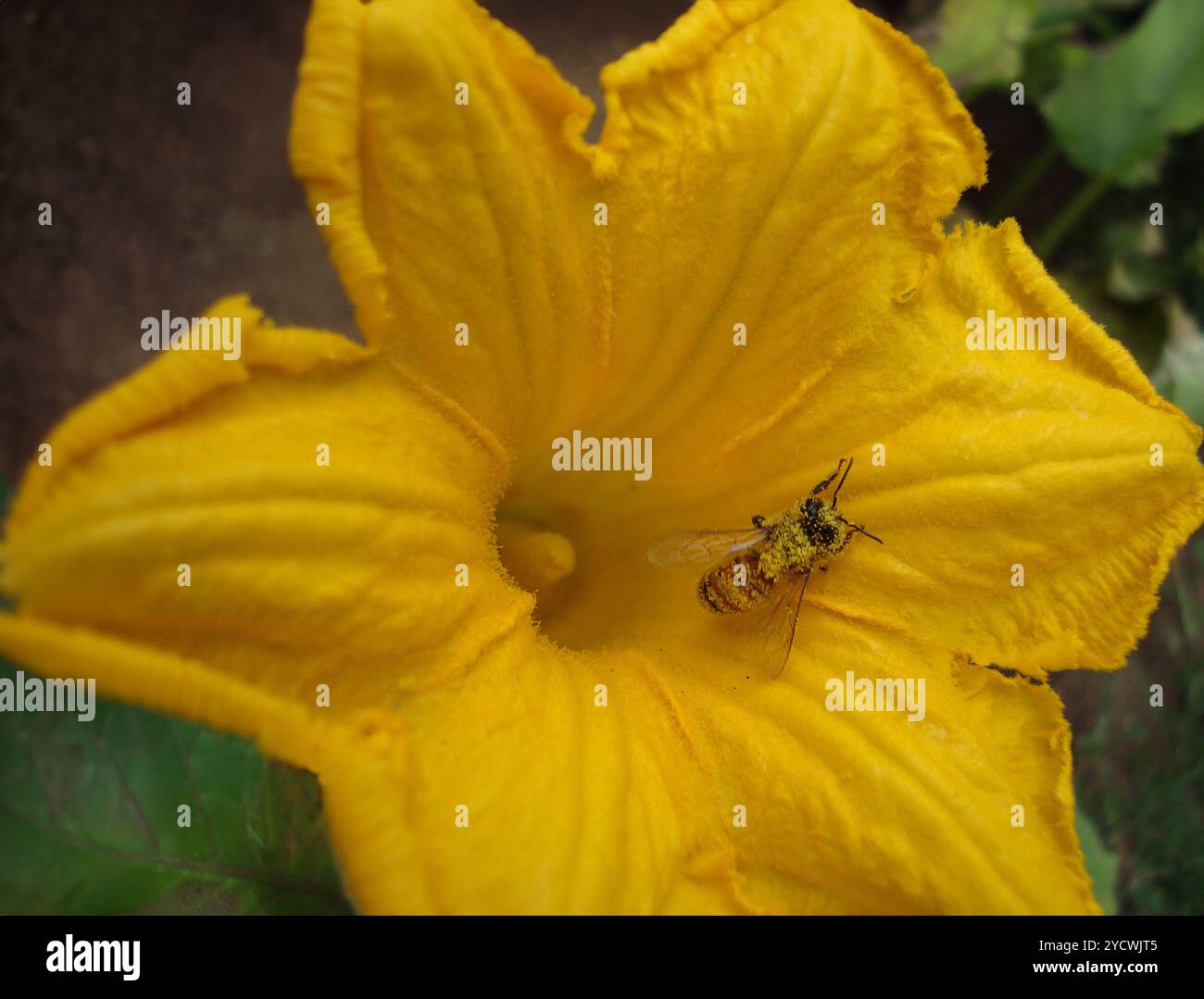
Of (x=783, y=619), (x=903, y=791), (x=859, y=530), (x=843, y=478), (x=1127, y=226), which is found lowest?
(x=903, y=791)

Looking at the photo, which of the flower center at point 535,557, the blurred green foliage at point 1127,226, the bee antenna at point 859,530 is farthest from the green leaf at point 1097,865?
the flower center at point 535,557

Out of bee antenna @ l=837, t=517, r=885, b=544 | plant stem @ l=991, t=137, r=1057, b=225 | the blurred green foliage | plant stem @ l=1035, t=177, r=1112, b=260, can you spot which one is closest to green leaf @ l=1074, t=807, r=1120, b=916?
the blurred green foliage

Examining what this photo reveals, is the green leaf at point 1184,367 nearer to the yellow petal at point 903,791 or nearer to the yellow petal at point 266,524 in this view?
the yellow petal at point 903,791

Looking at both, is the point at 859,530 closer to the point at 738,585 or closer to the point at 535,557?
the point at 738,585

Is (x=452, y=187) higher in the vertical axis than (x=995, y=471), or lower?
higher

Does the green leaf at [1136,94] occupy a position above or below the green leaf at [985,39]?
below

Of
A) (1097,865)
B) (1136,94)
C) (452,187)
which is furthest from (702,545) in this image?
(1136,94)
